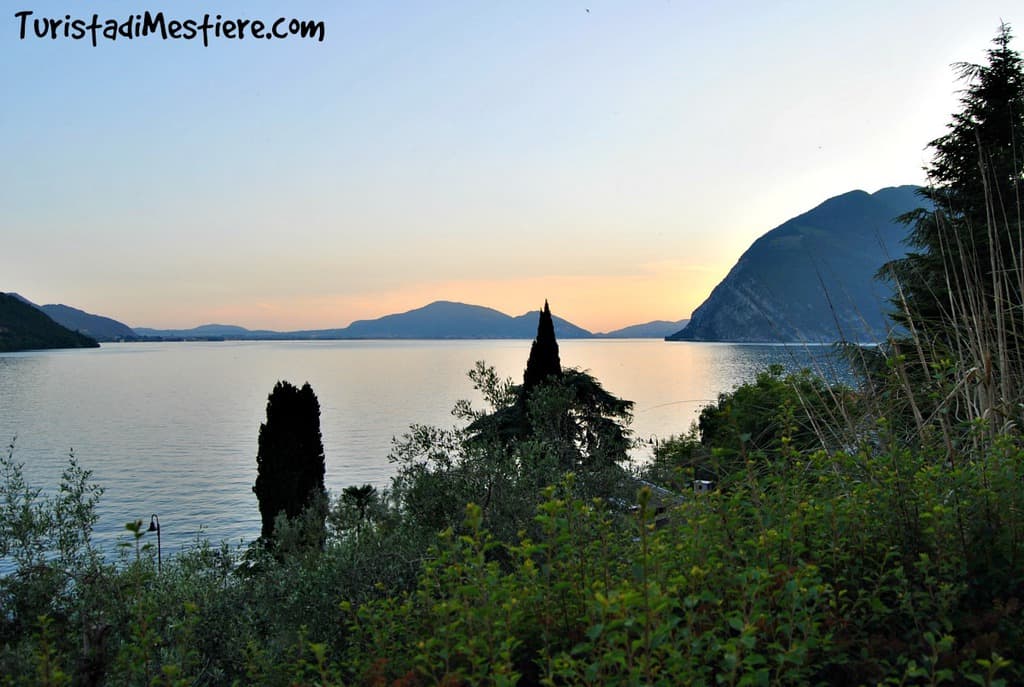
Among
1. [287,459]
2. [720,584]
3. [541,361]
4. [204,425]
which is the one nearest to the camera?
[720,584]

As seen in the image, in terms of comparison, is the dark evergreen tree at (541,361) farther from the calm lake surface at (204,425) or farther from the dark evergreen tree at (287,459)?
the dark evergreen tree at (287,459)

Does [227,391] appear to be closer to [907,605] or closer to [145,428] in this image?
[145,428]

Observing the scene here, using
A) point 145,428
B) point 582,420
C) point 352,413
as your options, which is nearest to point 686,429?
point 352,413

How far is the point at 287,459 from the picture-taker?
28.8m

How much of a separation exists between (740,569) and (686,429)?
70.9m

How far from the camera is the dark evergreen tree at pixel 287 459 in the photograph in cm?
2858

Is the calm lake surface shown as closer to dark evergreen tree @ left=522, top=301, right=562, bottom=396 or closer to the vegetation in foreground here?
the vegetation in foreground

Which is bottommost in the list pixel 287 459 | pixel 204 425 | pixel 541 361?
pixel 204 425

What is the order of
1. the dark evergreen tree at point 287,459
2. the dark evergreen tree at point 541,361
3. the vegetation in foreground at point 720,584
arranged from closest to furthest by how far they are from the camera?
the vegetation in foreground at point 720,584, the dark evergreen tree at point 541,361, the dark evergreen tree at point 287,459

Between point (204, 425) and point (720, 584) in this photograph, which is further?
point (204, 425)

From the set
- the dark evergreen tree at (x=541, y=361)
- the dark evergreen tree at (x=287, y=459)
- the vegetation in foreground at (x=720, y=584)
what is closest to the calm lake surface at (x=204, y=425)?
the vegetation in foreground at (x=720, y=584)

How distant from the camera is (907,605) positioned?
9.14 feet

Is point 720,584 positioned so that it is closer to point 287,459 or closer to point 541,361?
point 541,361

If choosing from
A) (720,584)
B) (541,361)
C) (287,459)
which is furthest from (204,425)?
(720,584)
